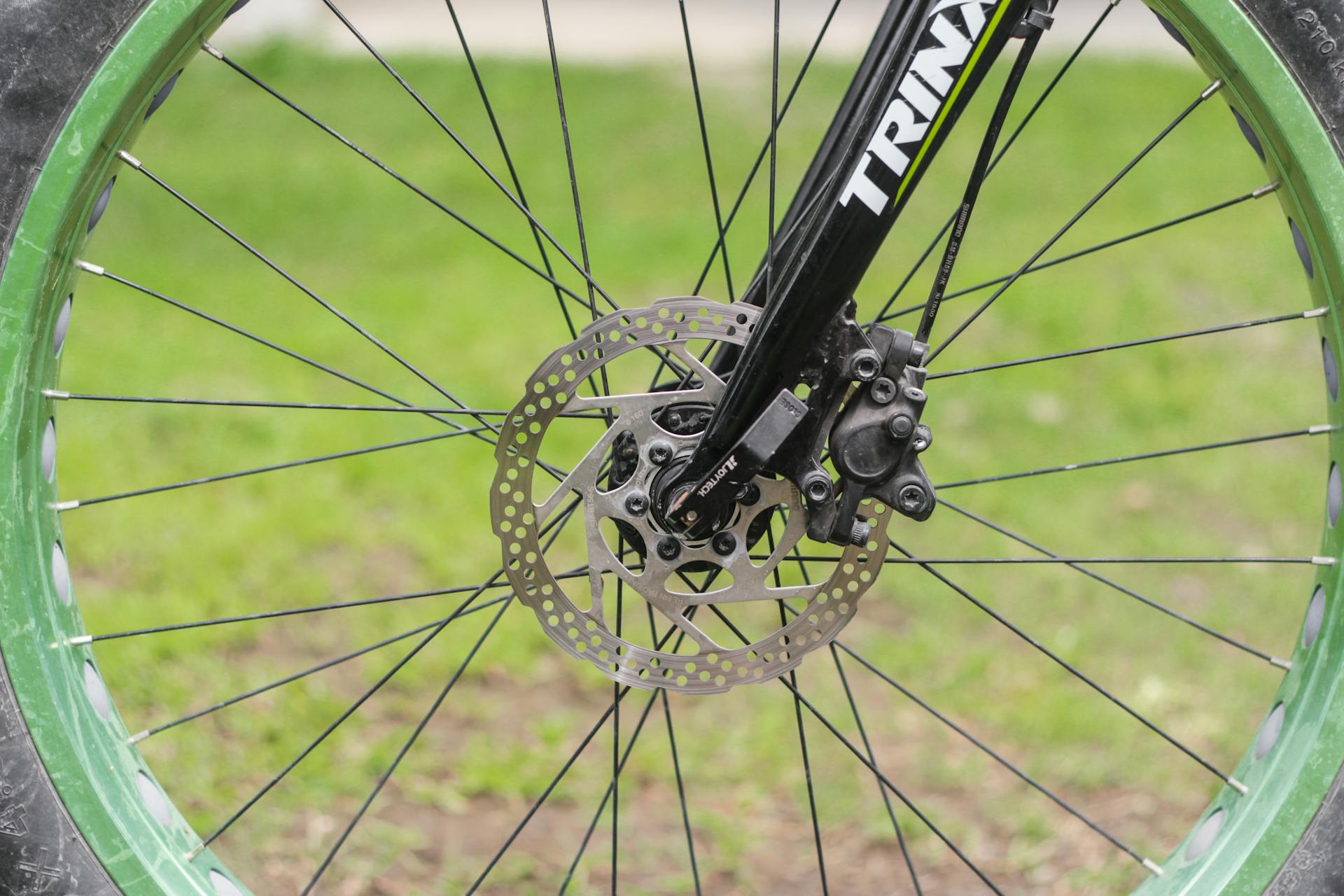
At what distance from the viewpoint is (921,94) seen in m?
1.53

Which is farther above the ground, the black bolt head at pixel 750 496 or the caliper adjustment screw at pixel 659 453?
the caliper adjustment screw at pixel 659 453

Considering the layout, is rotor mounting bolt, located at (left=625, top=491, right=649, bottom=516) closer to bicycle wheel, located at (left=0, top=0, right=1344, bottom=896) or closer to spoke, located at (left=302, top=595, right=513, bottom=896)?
bicycle wheel, located at (left=0, top=0, right=1344, bottom=896)

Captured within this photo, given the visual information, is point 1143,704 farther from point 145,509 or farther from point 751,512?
point 145,509

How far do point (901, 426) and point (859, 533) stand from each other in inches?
5.9

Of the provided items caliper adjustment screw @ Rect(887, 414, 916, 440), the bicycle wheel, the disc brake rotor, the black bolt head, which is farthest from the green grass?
caliper adjustment screw @ Rect(887, 414, 916, 440)

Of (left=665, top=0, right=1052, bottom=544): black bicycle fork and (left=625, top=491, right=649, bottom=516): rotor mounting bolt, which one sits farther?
(left=625, top=491, right=649, bottom=516): rotor mounting bolt

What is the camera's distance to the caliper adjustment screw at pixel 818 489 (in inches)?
65.2

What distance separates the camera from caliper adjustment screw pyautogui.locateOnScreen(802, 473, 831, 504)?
1.66m

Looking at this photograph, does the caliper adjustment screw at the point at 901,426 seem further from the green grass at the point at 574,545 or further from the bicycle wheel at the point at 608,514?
the green grass at the point at 574,545

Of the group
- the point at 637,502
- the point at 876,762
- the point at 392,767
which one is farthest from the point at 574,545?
the point at 637,502

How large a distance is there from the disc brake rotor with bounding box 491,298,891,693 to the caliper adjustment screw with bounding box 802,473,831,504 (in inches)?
1.7

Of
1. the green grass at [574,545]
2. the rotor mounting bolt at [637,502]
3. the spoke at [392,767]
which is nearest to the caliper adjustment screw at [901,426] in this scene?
the rotor mounting bolt at [637,502]

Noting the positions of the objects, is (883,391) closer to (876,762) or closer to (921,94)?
(921,94)

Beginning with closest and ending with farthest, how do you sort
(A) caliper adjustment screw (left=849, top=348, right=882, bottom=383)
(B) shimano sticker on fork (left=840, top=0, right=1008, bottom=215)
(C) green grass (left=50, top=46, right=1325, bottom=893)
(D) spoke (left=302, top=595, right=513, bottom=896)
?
(B) shimano sticker on fork (left=840, top=0, right=1008, bottom=215) < (A) caliper adjustment screw (left=849, top=348, right=882, bottom=383) < (D) spoke (left=302, top=595, right=513, bottom=896) < (C) green grass (left=50, top=46, right=1325, bottom=893)
